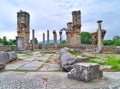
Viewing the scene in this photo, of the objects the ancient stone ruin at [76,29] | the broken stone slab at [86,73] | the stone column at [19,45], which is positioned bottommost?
the broken stone slab at [86,73]

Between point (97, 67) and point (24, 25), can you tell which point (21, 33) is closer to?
point (24, 25)

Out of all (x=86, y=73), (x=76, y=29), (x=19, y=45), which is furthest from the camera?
(x=76, y=29)

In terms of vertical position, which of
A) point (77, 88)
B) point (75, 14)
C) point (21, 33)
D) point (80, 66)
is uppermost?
point (75, 14)

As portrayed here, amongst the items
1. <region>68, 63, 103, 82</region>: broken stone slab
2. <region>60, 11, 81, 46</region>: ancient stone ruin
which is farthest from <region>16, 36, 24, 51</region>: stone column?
<region>68, 63, 103, 82</region>: broken stone slab

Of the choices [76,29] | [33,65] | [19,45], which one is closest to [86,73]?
[33,65]

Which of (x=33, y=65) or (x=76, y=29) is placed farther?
(x=76, y=29)

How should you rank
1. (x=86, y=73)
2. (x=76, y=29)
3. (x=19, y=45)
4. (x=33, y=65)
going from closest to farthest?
(x=86, y=73) < (x=33, y=65) < (x=19, y=45) < (x=76, y=29)

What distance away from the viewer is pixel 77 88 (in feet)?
10.2

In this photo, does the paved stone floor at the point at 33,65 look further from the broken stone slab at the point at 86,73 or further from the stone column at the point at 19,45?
the stone column at the point at 19,45

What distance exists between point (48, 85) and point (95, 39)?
85.1ft

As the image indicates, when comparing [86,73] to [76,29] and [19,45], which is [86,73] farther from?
[76,29]

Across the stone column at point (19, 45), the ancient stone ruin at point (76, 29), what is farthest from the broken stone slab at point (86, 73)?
the ancient stone ruin at point (76, 29)

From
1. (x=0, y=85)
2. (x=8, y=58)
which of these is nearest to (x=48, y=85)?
(x=0, y=85)

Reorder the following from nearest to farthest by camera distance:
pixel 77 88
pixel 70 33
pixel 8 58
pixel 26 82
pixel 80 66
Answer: pixel 77 88 < pixel 26 82 < pixel 80 66 < pixel 8 58 < pixel 70 33
